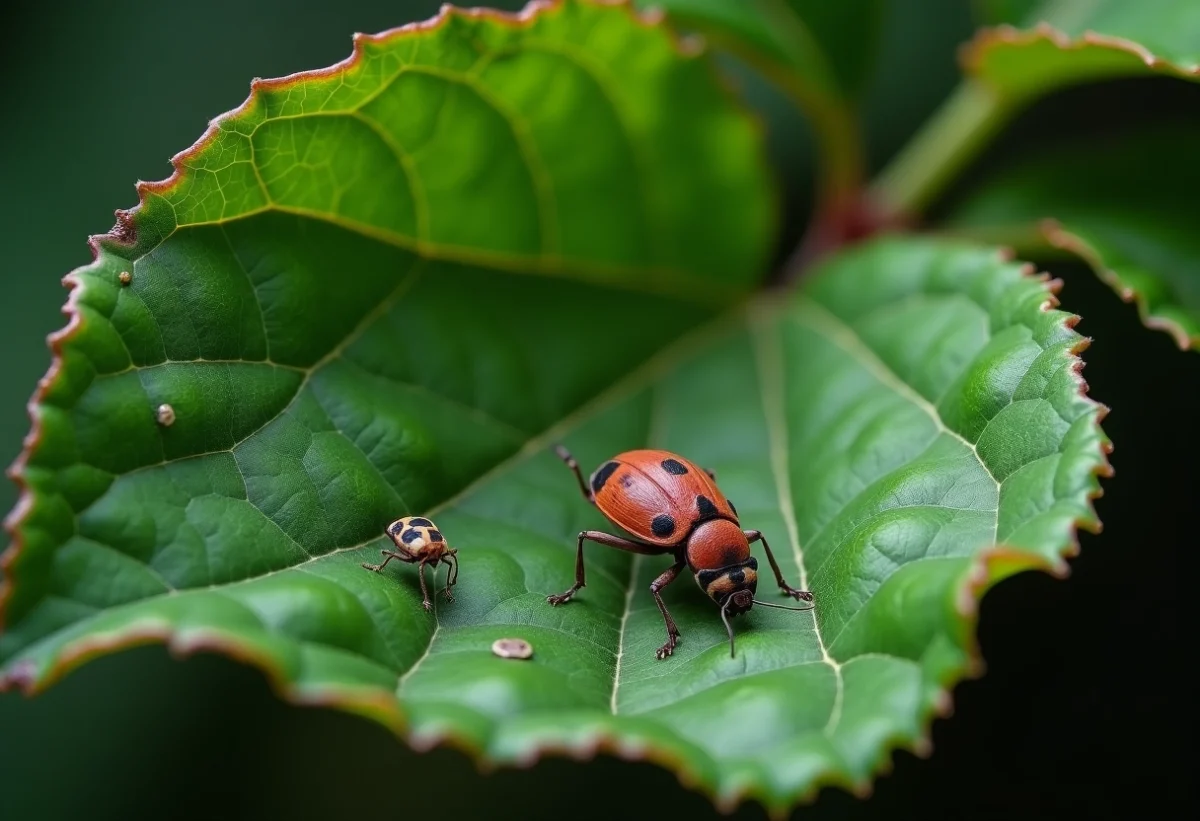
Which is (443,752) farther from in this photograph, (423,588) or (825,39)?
(825,39)

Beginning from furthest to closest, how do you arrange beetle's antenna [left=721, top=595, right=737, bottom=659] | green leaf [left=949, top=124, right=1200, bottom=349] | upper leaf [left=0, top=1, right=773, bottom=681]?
green leaf [left=949, top=124, right=1200, bottom=349] → beetle's antenna [left=721, top=595, right=737, bottom=659] → upper leaf [left=0, top=1, right=773, bottom=681]

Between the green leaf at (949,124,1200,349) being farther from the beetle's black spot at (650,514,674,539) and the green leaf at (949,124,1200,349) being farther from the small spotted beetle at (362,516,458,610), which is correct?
the small spotted beetle at (362,516,458,610)

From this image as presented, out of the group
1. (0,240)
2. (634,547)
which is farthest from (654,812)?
(0,240)

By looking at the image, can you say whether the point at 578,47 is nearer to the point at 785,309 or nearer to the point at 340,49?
the point at 785,309

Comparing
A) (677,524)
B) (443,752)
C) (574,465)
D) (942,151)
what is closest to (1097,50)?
(942,151)

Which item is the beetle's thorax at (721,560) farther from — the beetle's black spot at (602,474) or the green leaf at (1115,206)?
the green leaf at (1115,206)

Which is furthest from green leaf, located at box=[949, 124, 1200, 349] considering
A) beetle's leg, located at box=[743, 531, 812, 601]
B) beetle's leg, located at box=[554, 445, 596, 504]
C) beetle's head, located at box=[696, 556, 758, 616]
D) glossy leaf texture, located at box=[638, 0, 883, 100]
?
beetle's leg, located at box=[554, 445, 596, 504]
